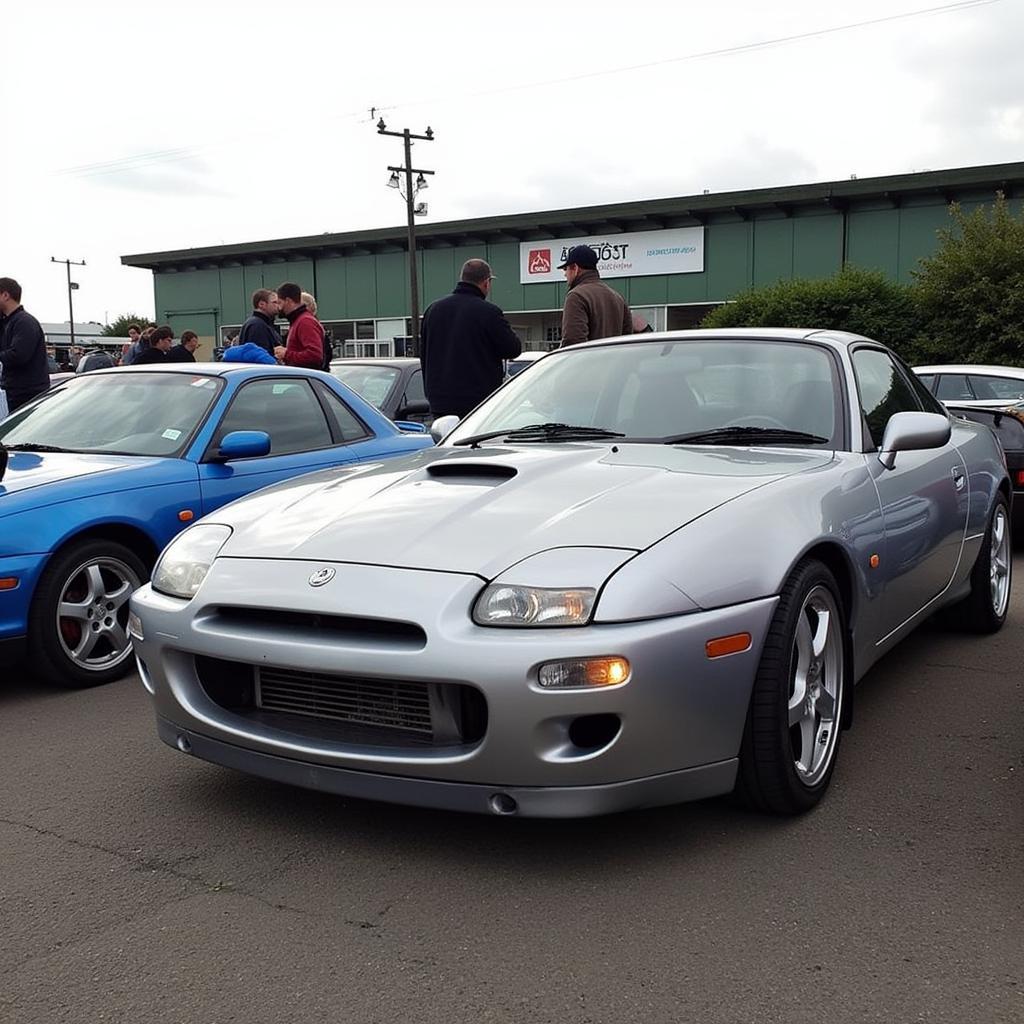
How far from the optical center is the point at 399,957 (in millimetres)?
2387

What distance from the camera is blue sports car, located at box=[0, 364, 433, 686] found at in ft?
14.5

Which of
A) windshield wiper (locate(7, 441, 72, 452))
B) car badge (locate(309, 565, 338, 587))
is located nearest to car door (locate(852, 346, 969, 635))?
car badge (locate(309, 565, 338, 587))

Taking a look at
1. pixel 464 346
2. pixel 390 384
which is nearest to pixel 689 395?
pixel 464 346

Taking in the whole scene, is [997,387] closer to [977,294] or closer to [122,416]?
[122,416]

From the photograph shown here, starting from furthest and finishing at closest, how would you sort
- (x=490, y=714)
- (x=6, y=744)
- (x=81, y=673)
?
(x=81, y=673)
(x=6, y=744)
(x=490, y=714)

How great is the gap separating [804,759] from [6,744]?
2686mm

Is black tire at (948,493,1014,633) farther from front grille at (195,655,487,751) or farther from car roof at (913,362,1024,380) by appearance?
car roof at (913,362,1024,380)

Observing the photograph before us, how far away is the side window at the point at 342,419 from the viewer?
6.07 metres

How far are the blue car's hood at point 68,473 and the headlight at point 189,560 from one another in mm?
1386

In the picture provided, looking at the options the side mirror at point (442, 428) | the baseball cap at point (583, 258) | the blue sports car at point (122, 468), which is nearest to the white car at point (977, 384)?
the baseball cap at point (583, 258)

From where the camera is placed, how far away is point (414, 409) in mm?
8625

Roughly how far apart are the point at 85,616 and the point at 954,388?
7715mm

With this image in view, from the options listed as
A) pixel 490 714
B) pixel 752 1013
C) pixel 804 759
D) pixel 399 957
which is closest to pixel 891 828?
pixel 804 759

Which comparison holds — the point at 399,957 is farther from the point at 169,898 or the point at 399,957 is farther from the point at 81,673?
the point at 81,673
